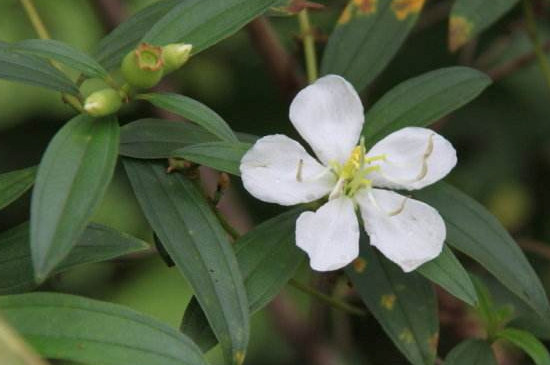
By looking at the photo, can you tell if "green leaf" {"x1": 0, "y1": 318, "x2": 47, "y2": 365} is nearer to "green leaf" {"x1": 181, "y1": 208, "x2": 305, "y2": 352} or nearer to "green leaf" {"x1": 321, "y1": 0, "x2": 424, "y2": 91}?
"green leaf" {"x1": 181, "y1": 208, "x2": 305, "y2": 352}

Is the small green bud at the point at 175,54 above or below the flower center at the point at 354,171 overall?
above

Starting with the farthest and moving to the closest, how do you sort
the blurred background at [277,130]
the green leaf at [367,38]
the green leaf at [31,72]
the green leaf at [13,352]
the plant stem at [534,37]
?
1. the blurred background at [277,130]
2. the plant stem at [534,37]
3. the green leaf at [367,38]
4. the green leaf at [31,72]
5. the green leaf at [13,352]

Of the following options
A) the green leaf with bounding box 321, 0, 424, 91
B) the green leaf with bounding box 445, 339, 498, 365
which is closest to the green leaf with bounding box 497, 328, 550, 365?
the green leaf with bounding box 445, 339, 498, 365

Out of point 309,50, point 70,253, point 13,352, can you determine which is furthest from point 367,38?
point 13,352

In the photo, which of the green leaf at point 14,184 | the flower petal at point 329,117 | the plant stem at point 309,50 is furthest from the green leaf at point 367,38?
the green leaf at point 14,184

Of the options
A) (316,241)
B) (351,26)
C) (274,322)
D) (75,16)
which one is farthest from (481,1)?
(75,16)

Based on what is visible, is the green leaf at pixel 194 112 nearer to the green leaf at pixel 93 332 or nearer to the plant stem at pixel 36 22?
the green leaf at pixel 93 332
